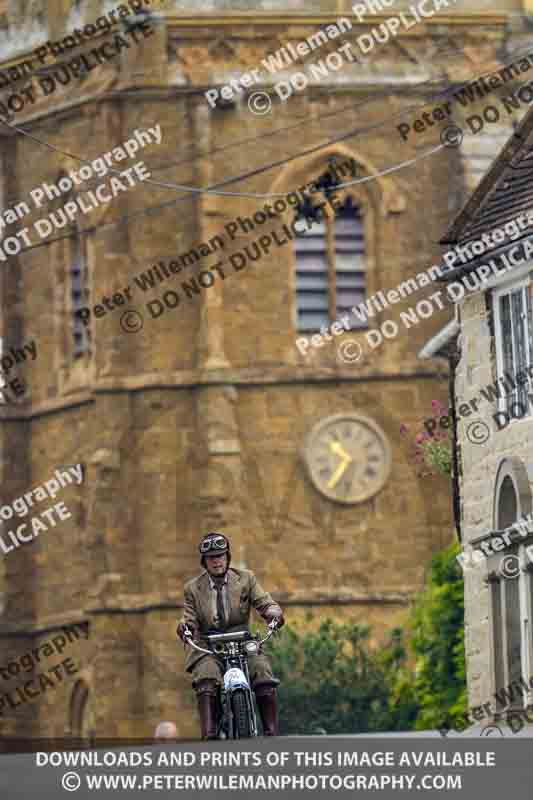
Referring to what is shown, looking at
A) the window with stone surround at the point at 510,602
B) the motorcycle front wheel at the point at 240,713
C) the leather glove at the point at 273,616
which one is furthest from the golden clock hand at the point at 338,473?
the motorcycle front wheel at the point at 240,713

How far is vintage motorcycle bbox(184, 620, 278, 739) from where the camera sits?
25797 millimetres

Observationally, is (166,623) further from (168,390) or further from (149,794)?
(149,794)

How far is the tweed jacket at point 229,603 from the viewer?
26422 mm

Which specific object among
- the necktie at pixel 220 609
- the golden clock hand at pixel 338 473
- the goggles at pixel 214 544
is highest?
the golden clock hand at pixel 338 473

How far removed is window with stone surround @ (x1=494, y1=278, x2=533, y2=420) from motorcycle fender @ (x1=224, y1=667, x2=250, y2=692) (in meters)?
11.2

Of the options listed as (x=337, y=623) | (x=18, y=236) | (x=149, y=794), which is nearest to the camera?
(x=149, y=794)

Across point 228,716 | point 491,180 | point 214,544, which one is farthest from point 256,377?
point 228,716

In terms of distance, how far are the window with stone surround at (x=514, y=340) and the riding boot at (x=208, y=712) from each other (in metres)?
11.1

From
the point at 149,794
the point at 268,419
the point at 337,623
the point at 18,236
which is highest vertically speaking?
the point at 18,236

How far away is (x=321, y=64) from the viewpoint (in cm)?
6138

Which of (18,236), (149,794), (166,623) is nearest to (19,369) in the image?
(18,236)

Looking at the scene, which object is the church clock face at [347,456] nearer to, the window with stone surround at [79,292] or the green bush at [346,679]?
the green bush at [346,679]

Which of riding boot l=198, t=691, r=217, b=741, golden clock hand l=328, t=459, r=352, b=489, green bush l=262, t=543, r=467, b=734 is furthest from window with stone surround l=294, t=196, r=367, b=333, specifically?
riding boot l=198, t=691, r=217, b=741

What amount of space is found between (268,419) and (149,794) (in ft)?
125
